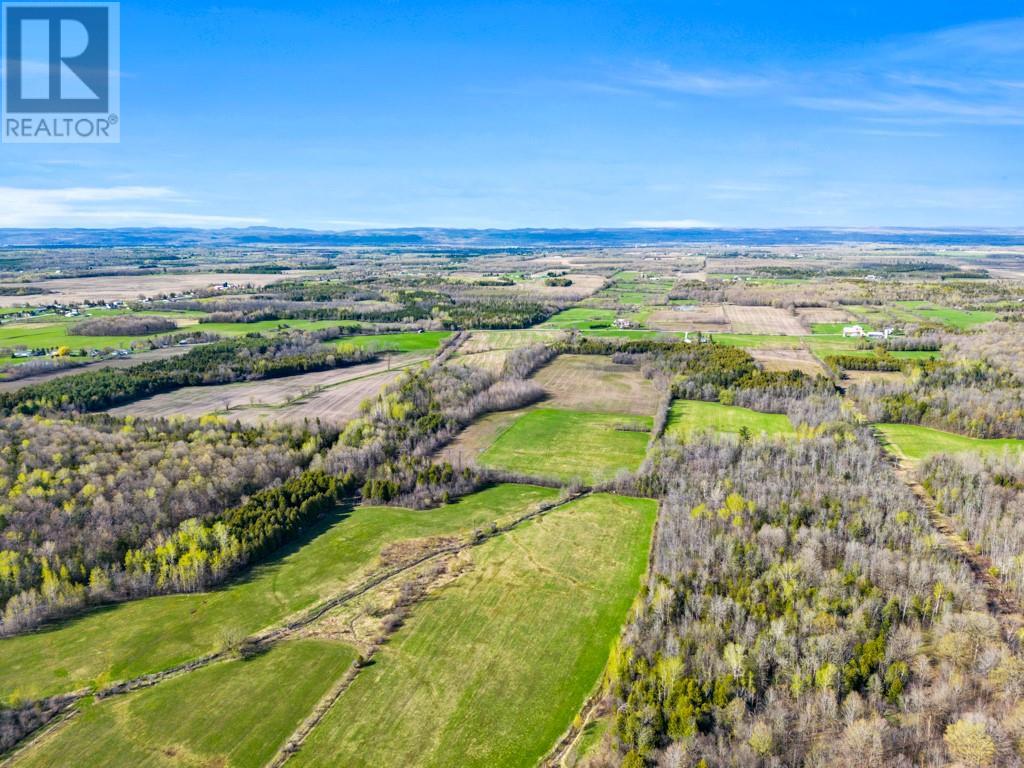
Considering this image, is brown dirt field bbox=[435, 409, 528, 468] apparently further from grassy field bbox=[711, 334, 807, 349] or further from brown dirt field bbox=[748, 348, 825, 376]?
grassy field bbox=[711, 334, 807, 349]

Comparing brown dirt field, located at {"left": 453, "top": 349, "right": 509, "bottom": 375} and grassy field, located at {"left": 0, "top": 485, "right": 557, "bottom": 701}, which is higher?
brown dirt field, located at {"left": 453, "top": 349, "right": 509, "bottom": 375}

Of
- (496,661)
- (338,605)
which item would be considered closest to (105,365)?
(338,605)

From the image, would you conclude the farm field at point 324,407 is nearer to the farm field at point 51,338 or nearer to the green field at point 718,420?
→ the green field at point 718,420

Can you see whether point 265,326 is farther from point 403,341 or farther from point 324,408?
point 324,408

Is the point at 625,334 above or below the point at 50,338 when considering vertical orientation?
above

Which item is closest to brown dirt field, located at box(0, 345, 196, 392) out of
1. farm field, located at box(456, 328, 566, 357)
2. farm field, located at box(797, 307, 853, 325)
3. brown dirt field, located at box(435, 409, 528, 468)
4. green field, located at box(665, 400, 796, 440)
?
farm field, located at box(456, 328, 566, 357)

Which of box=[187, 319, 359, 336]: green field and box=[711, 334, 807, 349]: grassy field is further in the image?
box=[187, 319, 359, 336]: green field
